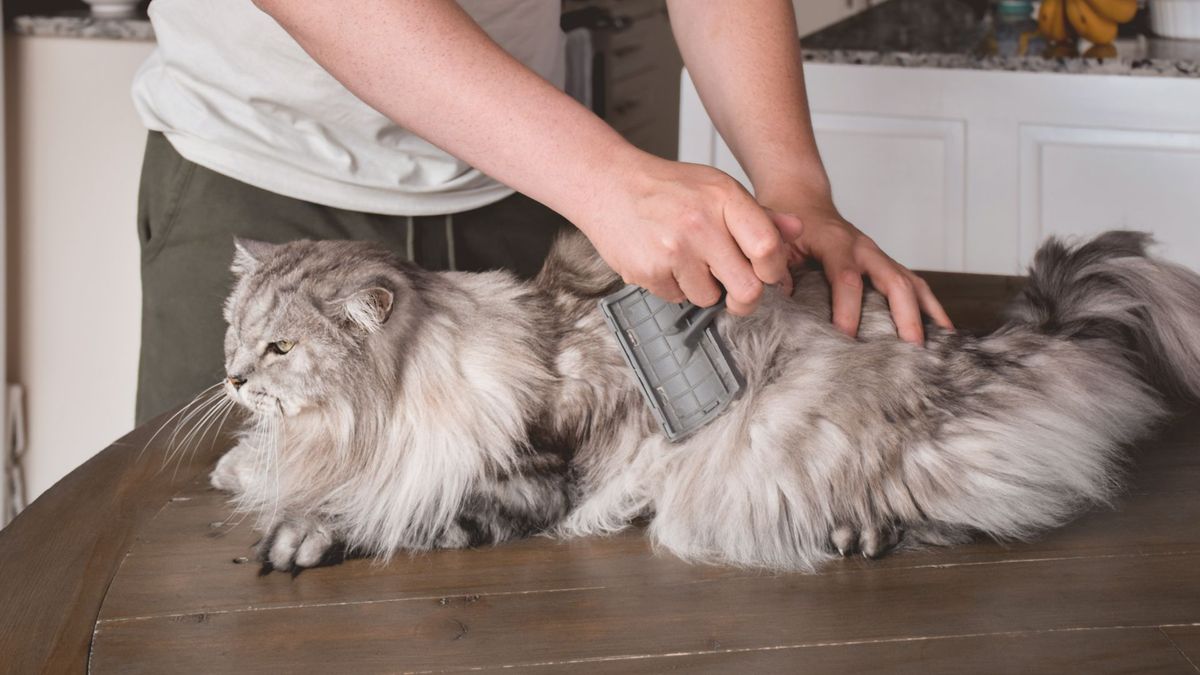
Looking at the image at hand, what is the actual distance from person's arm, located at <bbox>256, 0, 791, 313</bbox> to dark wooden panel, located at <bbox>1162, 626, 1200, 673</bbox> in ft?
1.42

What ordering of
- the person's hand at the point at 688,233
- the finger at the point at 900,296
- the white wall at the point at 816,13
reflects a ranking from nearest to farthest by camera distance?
the person's hand at the point at 688,233
the finger at the point at 900,296
the white wall at the point at 816,13

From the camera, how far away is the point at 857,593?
105cm

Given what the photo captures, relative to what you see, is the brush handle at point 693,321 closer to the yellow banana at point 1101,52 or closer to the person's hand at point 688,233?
the person's hand at point 688,233

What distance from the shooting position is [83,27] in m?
2.78

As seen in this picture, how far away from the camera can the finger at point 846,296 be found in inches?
48.9

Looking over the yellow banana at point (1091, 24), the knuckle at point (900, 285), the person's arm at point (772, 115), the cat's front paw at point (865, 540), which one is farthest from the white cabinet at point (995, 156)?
the cat's front paw at point (865, 540)

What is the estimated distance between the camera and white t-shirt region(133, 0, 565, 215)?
61.9 inches

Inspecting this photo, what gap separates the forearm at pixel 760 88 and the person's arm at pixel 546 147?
0.43 m

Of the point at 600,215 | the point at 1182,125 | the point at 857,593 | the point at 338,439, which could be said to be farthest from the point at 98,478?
the point at 1182,125

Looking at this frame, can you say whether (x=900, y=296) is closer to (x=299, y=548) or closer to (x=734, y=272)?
(x=734, y=272)

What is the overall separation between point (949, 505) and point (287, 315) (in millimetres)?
682

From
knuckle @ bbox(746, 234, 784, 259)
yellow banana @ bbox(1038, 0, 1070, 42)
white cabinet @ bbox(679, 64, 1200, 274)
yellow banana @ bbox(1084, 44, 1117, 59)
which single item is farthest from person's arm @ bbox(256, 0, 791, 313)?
yellow banana @ bbox(1038, 0, 1070, 42)

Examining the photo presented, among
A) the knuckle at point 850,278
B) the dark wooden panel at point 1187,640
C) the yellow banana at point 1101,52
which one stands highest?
the yellow banana at point 1101,52

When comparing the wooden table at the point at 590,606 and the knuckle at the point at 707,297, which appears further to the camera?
the knuckle at the point at 707,297
